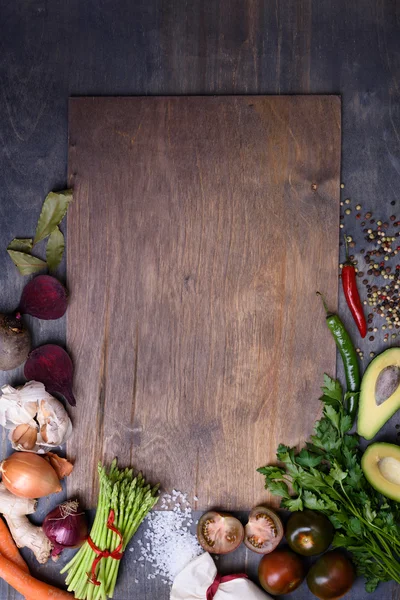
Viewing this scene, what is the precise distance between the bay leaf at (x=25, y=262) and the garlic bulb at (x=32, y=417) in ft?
1.19

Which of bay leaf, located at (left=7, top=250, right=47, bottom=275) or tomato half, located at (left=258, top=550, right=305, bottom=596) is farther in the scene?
bay leaf, located at (left=7, top=250, right=47, bottom=275)

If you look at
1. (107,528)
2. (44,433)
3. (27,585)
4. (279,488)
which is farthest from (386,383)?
(27,585)

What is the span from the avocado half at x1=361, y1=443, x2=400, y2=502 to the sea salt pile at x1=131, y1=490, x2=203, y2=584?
1.90ft

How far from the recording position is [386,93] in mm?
1888

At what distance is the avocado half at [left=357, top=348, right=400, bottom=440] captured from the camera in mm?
1822

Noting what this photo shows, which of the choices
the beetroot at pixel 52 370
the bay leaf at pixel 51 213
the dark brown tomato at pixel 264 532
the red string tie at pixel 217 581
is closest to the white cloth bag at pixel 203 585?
the red string tie at pixel 217 581

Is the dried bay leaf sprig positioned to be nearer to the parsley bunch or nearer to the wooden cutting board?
the wooden cutting board

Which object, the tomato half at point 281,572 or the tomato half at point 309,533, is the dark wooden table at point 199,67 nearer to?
the tomato half at point 281,572

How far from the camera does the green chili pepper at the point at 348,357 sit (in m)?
1.84

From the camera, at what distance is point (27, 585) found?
6.13 feet

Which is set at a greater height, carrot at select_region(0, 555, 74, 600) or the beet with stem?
the beet with stem

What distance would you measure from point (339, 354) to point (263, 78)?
92cm

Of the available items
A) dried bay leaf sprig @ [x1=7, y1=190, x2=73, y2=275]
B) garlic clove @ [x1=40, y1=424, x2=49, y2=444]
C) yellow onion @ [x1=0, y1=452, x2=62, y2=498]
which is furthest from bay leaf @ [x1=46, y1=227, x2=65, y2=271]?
yellow onion @ [x1=0, y1=452, x2=62, y2=498]

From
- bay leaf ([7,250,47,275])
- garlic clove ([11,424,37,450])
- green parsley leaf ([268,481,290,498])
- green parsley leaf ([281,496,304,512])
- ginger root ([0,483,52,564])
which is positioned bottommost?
ginger root ([0,483,52,564])
